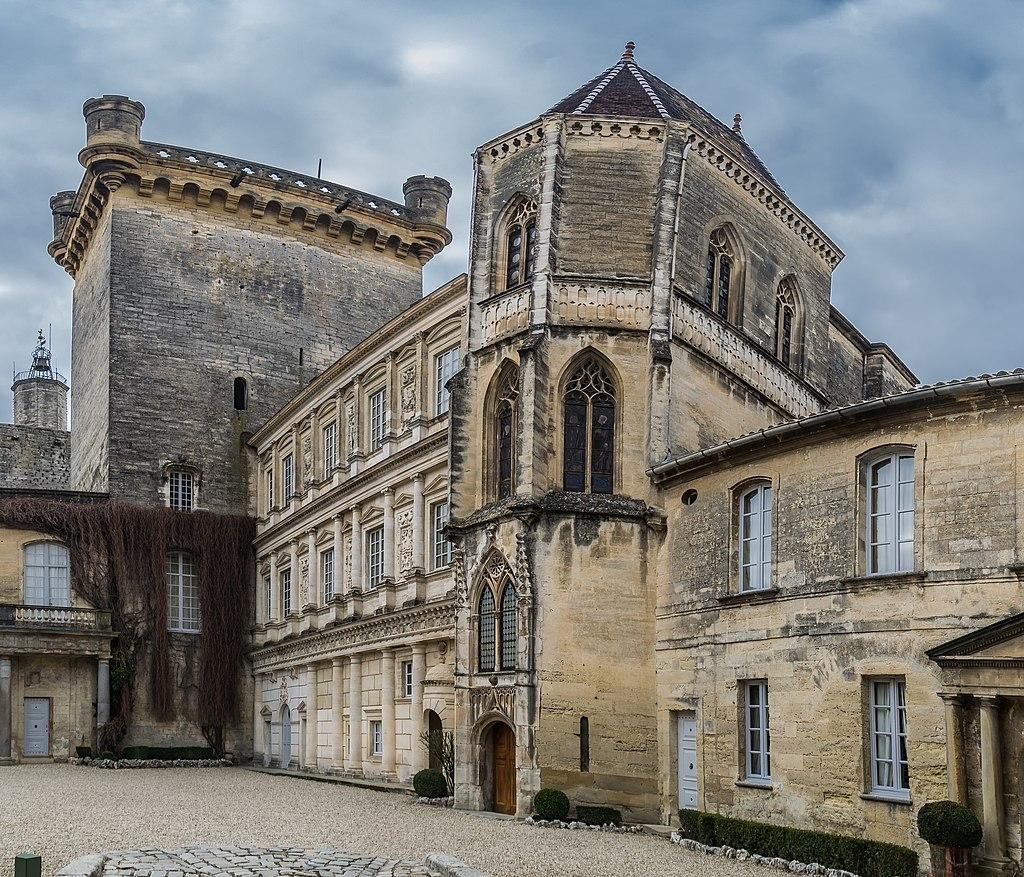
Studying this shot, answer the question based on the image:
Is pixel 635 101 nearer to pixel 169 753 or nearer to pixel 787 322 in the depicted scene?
pixel 787 322

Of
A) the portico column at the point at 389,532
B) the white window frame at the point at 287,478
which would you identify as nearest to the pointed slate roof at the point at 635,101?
the portico column at the point at 389,532

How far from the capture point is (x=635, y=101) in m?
26.5

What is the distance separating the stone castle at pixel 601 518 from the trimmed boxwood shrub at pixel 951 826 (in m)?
0.38

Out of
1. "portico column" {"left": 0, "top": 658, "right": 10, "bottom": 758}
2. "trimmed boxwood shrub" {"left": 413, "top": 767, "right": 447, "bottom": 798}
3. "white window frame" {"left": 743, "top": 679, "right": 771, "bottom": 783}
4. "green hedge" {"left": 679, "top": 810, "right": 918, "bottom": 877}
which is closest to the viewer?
"green hedge" {"left": 679, "top": 810, "right": 918, "bottom": 877}

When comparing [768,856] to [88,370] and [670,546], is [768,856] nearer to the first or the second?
[670,546]

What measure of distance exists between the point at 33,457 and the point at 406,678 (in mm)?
33830

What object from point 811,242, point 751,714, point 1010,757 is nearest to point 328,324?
point 811,242

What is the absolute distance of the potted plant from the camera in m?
15.1

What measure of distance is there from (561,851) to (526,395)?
8653mm

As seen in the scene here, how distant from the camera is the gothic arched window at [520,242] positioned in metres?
25.8

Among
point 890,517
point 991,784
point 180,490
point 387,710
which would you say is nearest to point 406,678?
point 387,710

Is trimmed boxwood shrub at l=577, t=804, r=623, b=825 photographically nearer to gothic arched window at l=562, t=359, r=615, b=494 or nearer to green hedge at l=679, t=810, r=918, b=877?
green hedge at l=679, t=810, r=918, b=877

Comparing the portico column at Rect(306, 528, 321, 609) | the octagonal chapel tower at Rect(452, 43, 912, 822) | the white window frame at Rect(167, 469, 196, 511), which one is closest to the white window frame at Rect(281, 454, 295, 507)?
the portico column at Rect(306, 528, 321, 609)

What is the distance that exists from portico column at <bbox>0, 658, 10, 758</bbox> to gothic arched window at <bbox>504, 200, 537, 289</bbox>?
73.3ft
